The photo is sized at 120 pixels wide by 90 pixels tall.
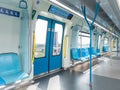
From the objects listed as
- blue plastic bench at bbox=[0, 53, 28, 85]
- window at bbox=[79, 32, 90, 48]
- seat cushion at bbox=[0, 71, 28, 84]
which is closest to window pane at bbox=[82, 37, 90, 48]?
window at bbox=[79, 32, 90, 48]

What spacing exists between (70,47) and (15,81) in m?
4.90

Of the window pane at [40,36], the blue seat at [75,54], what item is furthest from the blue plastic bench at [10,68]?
the blue seat at [75,54]

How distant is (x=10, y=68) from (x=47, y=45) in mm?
2505

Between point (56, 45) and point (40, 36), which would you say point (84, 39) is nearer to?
point (56, 45)

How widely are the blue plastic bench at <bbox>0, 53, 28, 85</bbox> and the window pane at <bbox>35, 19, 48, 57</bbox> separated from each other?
155cm

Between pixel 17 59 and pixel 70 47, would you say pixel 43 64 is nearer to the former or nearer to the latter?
pixel 17 59

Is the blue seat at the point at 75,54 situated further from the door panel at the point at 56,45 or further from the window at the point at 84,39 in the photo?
the window at the point at 84,39

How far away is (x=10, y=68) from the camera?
4.13 m

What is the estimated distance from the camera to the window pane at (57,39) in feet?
22.9

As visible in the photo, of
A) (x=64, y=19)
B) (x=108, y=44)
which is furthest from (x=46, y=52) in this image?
(x=108, y=44)

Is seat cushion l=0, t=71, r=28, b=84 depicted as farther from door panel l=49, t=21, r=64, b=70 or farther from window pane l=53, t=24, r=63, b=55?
window pane l=53, t=24, r=63, b=55

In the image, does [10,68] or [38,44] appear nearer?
[10,68]

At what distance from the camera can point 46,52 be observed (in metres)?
6.35

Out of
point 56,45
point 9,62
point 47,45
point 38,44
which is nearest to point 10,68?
point 9,62
